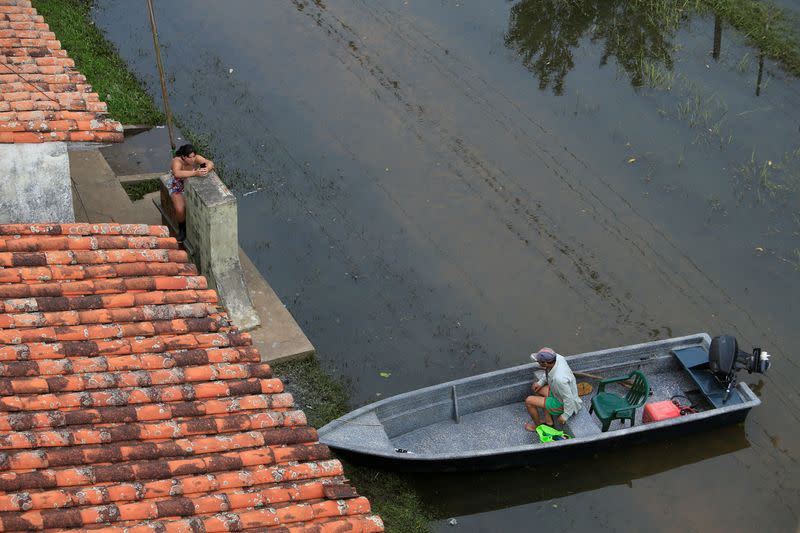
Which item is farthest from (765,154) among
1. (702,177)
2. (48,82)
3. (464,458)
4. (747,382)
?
(48,82)

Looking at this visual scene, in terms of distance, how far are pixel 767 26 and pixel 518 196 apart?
8971 millimetres

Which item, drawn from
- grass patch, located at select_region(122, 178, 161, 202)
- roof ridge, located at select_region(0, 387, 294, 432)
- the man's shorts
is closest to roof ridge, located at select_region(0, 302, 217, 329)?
roof ridge, located at select_region(0, 387, 294, 432)

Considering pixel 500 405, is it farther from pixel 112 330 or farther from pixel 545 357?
pixel 112 330

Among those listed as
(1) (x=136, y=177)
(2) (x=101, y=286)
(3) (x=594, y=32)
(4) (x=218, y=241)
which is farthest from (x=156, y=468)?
(3) (x=594, y=32)

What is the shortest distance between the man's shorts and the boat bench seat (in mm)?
216

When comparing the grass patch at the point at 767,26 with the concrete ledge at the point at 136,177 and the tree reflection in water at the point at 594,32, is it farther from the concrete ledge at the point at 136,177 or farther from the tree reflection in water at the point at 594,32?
the concrete ledge at the point at 136,177

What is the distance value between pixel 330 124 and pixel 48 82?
8.25 meters

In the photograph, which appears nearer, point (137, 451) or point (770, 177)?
point (137, 451)

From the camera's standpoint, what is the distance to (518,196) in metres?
17.7

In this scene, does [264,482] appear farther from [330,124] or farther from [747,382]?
[330,124]

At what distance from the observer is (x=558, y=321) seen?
15281 millimetres

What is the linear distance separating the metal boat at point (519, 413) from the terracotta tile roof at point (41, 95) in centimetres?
449

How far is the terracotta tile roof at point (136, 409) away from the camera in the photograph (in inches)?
307

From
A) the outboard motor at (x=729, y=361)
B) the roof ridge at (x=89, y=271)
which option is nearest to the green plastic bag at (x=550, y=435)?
the outboard motor at (x=729, y=361)
